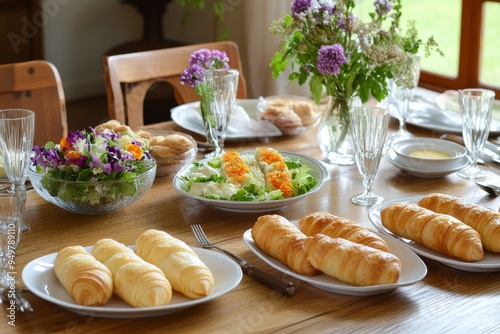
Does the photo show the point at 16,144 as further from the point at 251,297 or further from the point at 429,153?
the point at 429,153

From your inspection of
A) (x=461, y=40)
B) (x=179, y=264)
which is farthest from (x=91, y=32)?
(x=179, y=264)

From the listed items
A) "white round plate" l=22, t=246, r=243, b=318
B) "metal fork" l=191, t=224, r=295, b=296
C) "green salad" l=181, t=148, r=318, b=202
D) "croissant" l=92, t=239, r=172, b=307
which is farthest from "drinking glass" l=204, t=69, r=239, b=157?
"croissant" l=92, t=239, r=172, b=307

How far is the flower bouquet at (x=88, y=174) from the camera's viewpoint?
4.83 feet

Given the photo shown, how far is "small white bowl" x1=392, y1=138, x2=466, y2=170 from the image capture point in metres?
1.76

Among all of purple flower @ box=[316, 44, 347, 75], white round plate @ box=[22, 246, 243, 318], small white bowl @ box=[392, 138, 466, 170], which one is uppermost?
purple flower @ box=[316, 44, 347, 75]

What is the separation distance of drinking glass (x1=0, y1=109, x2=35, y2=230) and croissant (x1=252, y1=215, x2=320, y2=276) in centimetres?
48

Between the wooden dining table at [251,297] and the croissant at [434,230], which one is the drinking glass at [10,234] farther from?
the croissant at [434,230]

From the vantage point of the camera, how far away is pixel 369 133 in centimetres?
152

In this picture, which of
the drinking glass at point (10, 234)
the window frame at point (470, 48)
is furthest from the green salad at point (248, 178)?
the window frame at point (470, 48)

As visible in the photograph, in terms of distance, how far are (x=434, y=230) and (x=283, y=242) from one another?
0.26 meters

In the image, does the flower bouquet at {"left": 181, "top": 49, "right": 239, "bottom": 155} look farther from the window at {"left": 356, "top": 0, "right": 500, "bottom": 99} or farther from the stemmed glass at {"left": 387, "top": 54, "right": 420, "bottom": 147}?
the window at {"left": 356, "top": 0, "right": 500, "bottom": 99}

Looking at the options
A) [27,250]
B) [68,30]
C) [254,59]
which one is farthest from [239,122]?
[68,30]

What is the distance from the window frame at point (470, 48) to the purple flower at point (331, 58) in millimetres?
1739

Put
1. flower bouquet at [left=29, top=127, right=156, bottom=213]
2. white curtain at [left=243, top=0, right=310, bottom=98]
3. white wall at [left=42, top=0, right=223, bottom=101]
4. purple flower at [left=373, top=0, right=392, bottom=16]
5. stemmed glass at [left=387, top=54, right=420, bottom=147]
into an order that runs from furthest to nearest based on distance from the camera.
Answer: white wall at [left=42, top=0, right=223, bottom=101] < white curtain at [left=243, top=0, right=310, bottom=98] < stemmed glass at [left=387, top=54, right=420, bottom=147] < purple flower at [left=373, top=0, right=392, bottom=16] < flower bouquet at [left=29, top=127, right=156, bottom=213]
